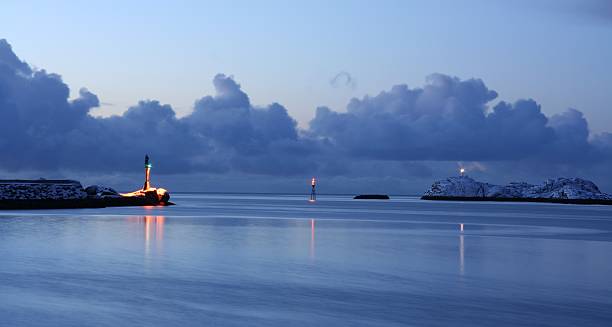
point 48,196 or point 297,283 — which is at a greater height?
point 48,196

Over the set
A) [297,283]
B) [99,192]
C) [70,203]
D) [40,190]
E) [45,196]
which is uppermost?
[99,192]

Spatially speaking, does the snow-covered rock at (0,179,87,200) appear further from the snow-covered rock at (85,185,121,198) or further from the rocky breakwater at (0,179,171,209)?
the snow-covered rock at (85,185,121,198)

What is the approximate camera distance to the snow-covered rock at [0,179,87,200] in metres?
88.8

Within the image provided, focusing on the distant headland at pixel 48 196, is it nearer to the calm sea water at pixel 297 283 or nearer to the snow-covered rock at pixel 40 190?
the snow-covered rock at pixel 40 190

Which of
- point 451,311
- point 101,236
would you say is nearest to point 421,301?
point 451,311

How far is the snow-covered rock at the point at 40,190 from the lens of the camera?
88750 mm

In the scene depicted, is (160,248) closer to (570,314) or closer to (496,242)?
(496,242)

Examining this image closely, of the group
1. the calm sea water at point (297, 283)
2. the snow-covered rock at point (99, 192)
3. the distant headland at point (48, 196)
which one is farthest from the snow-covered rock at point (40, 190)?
the calm sea water at point (297, 283)

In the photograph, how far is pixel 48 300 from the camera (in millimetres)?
17781

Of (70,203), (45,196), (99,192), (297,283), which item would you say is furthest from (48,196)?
(297,283)

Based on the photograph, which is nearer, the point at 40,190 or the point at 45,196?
the point at 45,196

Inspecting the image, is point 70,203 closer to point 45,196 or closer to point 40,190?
point 45,196

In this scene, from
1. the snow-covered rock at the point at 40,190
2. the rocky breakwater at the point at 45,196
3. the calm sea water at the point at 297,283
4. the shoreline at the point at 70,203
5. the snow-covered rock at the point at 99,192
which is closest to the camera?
the calm sea water at the point at 297,283

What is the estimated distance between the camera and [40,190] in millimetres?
92938
